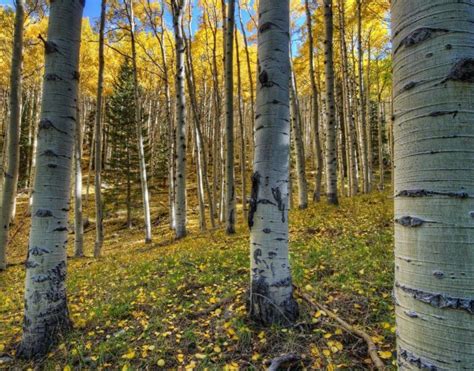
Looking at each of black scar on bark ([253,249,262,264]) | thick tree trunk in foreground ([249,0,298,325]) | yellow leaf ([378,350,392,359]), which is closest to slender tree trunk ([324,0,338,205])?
thick tree trunk in foreground ([249,0,298,325])

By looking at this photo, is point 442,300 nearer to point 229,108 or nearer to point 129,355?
point 129,355

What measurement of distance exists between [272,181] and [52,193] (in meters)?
2.04

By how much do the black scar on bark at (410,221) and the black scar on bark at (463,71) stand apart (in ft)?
1.24

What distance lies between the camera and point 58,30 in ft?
9.18

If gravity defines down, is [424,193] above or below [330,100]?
below

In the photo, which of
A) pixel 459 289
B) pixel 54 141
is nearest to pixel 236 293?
pixel 54 141

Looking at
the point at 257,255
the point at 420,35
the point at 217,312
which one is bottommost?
the point at 217,312

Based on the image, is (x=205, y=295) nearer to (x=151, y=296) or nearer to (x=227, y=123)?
(x=151, y=296)

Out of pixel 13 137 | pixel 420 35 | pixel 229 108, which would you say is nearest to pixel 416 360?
pixel 420 35

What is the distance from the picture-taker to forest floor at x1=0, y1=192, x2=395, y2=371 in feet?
7.63

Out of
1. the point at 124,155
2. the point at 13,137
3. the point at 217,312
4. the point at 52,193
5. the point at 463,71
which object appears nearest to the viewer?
the point at 463,71

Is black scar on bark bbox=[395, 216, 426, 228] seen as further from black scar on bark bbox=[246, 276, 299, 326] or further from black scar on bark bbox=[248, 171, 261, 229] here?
black scar on bark bbox=[246, 276, 299, 326]

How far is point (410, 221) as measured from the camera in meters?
0.84

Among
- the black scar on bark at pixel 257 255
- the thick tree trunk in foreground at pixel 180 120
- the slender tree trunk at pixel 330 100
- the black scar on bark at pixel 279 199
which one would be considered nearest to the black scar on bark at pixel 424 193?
the black scar on bark at pixel 279 199
